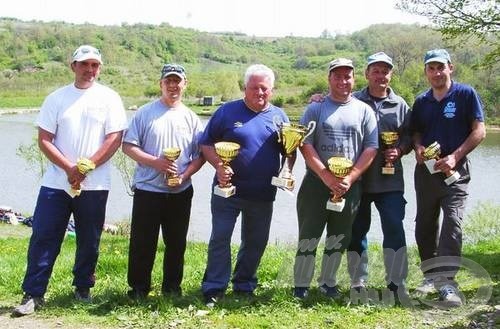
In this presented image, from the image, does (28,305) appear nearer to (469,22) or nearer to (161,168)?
(161,168)

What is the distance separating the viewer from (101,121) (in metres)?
4.91

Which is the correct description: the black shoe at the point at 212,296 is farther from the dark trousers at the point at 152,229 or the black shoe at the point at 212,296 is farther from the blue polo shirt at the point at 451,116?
the blue polo shirt at the point at 451,116

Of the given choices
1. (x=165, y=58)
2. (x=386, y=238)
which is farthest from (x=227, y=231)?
(x=165, y=58)

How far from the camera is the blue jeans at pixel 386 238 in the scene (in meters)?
5.16

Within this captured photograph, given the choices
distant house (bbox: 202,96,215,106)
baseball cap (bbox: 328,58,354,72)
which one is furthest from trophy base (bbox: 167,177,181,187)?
distant house (bbox: 202,96,215,106)

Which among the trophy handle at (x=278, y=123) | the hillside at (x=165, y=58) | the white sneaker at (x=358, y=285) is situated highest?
the hillside at (x=165, y=58)

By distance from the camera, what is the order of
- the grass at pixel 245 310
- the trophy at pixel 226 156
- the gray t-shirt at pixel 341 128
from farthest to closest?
1. the gray t-shirt at pixel 341 128
2. the trophy at pixel 226 156
3. the grass at pixel 245 310

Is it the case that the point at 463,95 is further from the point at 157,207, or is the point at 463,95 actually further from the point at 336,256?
the point at 157,207

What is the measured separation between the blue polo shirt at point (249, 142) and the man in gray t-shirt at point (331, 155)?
0.27 m

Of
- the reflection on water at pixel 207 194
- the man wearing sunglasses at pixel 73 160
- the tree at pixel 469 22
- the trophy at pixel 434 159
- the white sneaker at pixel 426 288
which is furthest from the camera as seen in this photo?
the reflection on water at pixel 207 194

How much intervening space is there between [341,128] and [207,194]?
21.0 meters

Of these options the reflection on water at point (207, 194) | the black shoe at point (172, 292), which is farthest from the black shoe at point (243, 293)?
the reflection on water at point (207, 194)

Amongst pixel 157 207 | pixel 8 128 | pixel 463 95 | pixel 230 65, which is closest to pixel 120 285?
pixel 157 207

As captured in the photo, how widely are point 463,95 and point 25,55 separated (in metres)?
154
